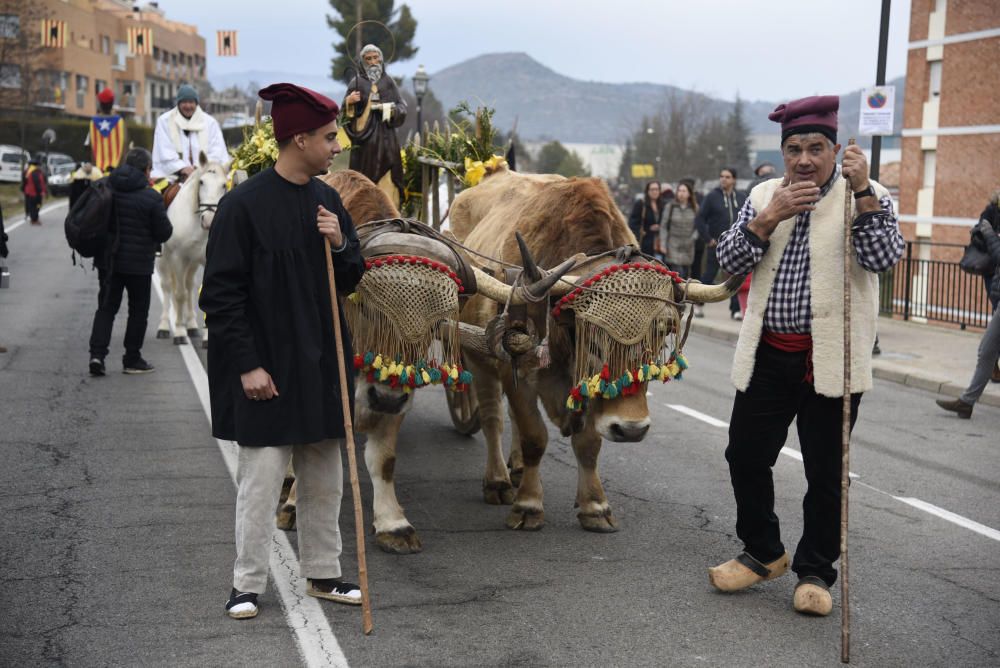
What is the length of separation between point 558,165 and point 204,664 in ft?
380

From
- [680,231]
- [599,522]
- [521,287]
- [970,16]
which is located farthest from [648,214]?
[970,16]

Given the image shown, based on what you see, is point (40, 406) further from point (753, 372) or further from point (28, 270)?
point (28, 270)

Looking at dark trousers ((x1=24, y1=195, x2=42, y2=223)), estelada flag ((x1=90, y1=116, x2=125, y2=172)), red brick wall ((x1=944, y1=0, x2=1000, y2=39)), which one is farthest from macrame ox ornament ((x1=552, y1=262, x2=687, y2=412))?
red brick wall ((x1=944, y1=0, x2=1000, y2=39))

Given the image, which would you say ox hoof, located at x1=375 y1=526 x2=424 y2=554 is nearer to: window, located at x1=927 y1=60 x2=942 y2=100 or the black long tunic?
the black long tunic

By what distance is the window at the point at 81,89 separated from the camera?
3295 inches

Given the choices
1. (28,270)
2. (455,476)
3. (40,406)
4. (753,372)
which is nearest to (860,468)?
(455,476)

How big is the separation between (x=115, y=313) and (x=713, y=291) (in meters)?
7.75

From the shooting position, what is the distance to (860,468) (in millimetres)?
8984

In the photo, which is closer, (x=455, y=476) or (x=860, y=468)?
(x=455, y=476)

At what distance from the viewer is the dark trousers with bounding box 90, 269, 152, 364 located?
1207cm

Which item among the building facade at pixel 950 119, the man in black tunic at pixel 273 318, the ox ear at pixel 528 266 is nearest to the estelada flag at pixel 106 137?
the ox ear at pixel 528 266

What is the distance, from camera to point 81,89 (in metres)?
84.7

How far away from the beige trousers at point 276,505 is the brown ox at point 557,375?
4.47 ft

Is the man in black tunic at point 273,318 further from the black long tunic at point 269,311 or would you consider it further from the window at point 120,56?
the window at point 120,56
